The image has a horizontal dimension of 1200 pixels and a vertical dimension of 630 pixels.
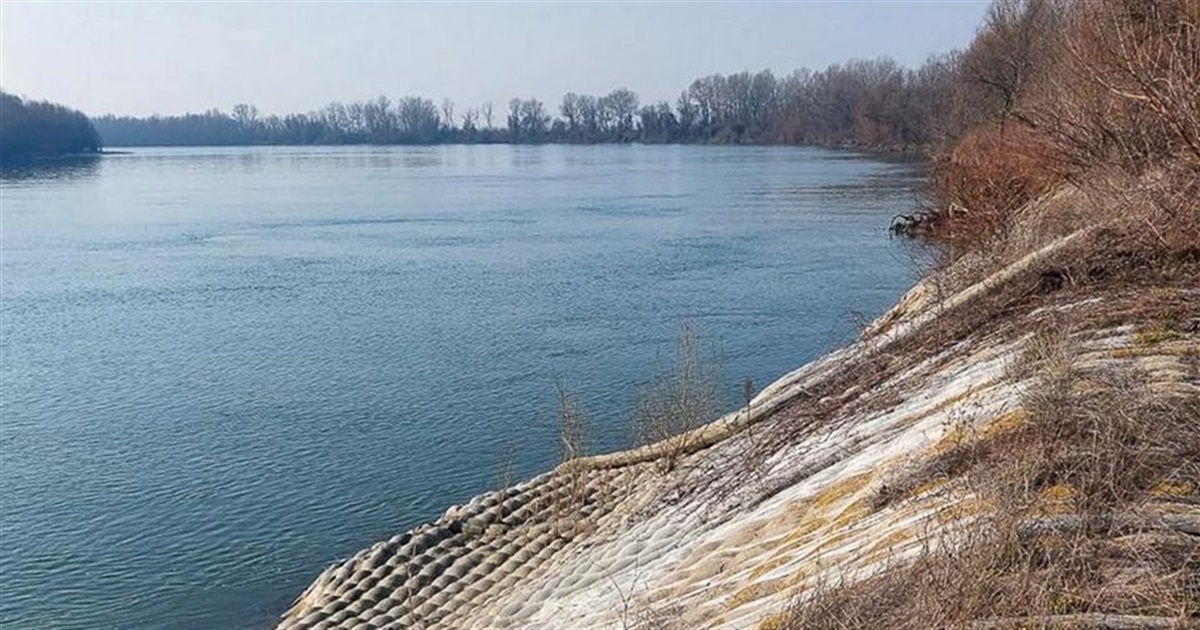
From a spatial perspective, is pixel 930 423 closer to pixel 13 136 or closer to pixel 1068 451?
pixel 1068 451

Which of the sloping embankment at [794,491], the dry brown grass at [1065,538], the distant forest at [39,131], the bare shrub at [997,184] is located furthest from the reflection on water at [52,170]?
the dry brown grass at [1065,538]

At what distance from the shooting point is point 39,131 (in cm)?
11212

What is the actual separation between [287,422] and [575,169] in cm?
6921

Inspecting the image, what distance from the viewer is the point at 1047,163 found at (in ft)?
61.7

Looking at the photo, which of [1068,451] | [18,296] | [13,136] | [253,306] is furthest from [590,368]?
[13,136]

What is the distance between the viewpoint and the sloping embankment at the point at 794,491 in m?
6.08

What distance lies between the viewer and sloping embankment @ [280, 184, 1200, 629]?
6.08 m

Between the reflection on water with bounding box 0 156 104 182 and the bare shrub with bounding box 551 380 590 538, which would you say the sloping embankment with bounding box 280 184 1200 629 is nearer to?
the bare shrub with bounding box 551 380 590 538

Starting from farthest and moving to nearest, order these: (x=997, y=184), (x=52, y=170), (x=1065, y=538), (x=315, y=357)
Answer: (x=52, y=170) < (x=315, y=357) < (x=997, y=184) < (x=1065, y=538)

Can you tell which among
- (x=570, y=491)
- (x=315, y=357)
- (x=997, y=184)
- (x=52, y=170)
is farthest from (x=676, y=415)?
(x=52, y=170)

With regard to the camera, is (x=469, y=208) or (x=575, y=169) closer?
(x=469, y=208)

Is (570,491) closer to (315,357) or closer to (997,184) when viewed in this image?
(315,357)

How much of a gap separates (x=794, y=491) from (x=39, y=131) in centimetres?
12273

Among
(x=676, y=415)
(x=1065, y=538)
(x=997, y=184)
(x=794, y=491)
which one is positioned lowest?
(x=676, y=415)
